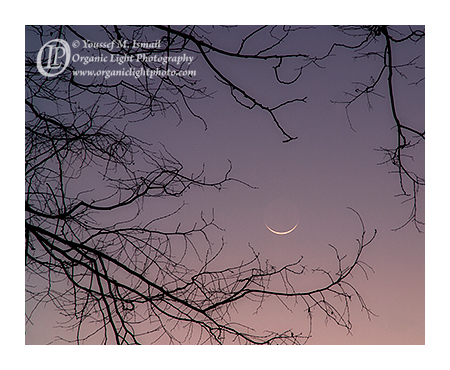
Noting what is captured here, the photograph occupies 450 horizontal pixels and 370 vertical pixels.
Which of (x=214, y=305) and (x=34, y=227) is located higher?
(x=34, y=227)

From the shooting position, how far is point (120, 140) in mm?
2645

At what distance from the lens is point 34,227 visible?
8.14 ft

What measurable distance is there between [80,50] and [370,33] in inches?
69.9

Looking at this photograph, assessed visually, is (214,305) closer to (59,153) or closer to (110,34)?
(59,153)

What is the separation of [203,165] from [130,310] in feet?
3.06

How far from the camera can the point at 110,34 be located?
8.71 ft

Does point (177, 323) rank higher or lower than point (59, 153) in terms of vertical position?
lower

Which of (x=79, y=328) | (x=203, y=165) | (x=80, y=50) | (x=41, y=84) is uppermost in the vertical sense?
(x=80, y=50)

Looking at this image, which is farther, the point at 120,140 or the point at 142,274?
the point at 120,140

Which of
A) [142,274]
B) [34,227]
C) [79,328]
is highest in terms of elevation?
[34,227]

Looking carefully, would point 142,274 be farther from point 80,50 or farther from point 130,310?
point 80,50

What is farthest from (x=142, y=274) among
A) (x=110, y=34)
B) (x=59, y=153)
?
(x=110, y=34)

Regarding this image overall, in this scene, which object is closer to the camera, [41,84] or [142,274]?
[142,274]

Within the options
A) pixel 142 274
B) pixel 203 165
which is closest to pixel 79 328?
pixel 142 274
